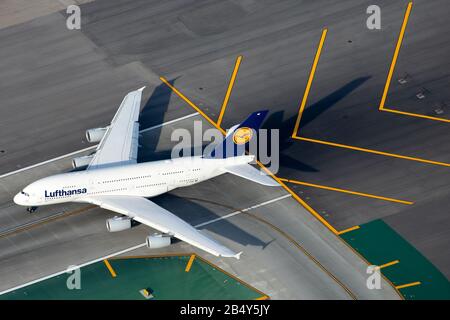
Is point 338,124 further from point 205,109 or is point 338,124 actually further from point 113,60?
point 113,60

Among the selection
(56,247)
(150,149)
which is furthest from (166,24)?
(56,247)

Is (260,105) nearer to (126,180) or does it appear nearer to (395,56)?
(395,56)

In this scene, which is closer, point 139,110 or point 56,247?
point 56,247

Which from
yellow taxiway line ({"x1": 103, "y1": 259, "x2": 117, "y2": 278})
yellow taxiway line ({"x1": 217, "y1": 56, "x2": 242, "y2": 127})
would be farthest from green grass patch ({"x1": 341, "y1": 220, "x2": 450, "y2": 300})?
yellow taxiway line ({"x1": 217, "y1": 56, "x2": 242, "y2": 127})

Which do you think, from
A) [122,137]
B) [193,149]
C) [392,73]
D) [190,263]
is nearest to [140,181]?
[122,137]

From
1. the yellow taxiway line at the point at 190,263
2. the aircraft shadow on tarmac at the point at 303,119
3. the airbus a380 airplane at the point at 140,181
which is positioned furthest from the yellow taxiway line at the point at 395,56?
the yellow taxiway line at the point at 190,263

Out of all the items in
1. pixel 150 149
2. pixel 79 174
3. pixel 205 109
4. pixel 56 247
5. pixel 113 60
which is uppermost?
pixel 113 60

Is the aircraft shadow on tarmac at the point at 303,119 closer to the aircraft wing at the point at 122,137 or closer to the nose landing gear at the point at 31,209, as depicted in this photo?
the aircraft wing at the point at 122,137

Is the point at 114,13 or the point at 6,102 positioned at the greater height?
the point at 114,13
